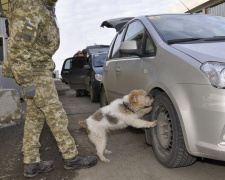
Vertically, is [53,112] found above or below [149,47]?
below

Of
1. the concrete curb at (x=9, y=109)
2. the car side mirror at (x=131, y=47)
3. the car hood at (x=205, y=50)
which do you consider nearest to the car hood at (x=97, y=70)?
the concrete curb at (x=9, y=109)

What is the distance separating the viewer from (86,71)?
34.3 feet

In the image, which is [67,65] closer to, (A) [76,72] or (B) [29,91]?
(A) [76,72]

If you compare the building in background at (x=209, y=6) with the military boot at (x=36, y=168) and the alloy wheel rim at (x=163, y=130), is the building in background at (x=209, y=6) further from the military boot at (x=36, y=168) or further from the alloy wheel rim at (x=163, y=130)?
the military boot at (x=36, y=168)

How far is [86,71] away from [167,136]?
7348 mm

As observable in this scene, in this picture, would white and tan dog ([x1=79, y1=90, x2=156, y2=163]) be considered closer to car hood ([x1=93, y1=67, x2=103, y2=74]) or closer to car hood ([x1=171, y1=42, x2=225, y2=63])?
car hood ([x1=171, y1=42, x2=225, y2=63])

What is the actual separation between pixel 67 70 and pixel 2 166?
853 cm

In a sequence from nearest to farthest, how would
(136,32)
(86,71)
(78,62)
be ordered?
1. (136,32)
2. (86,71)
3. (78,62)

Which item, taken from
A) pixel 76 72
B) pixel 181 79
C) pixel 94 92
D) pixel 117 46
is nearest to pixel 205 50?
pixel 181 79

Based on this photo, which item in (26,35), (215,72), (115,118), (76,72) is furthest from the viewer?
(76,72)

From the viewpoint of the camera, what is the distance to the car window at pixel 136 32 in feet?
13.5

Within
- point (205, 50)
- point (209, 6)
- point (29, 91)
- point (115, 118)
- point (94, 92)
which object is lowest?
point (94, 92)

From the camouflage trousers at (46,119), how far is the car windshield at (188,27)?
4.95 feet

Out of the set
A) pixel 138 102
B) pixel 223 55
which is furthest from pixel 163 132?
pixel 223 55
